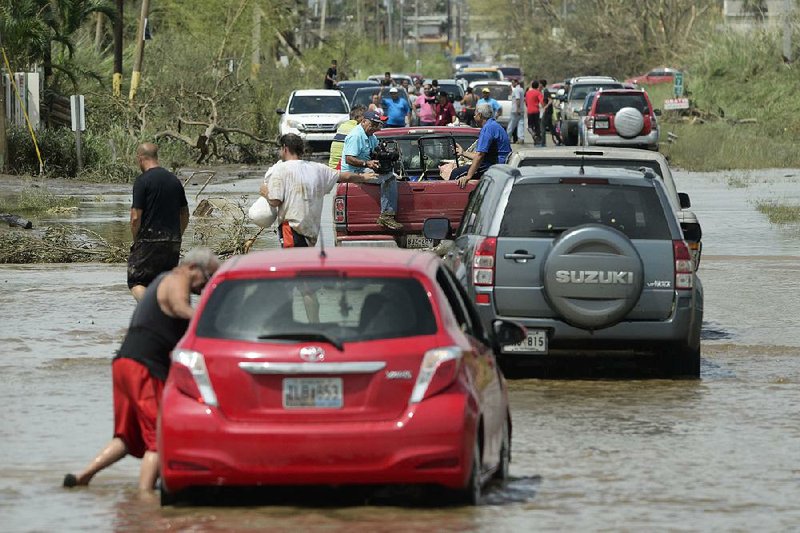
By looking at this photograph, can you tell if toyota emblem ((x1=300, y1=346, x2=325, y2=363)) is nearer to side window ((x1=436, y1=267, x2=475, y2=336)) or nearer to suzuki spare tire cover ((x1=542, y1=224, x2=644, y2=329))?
Result: side window ((x1=436, y1=267, x2=475, y2=336))

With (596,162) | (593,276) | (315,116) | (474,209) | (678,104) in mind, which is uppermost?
(596,162)

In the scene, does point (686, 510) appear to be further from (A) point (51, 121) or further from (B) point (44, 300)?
(A) point (51, 121)

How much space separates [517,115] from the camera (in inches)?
1905

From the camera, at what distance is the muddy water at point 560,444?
26.1 feet

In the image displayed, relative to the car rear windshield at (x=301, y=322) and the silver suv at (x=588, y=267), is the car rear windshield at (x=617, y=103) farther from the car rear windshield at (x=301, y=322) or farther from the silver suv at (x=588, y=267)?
the car rear windshield at (x=301, y=322)

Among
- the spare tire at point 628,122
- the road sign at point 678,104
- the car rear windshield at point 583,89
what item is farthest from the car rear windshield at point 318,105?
the road sign at point 678,104

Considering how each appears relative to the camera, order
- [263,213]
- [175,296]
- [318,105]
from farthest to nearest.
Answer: [318,105] < [263,213] < [175,296]

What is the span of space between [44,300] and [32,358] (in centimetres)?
365

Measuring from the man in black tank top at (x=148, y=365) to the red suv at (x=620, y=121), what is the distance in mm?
33166

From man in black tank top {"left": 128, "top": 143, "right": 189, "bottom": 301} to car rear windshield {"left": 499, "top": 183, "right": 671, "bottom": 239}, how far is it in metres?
2.87

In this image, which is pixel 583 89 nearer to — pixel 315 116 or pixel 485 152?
pixel 315 116

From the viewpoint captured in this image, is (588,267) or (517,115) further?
(517,115)

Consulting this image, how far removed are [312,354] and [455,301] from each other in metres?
1.18

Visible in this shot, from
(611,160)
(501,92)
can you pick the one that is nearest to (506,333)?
(611,160)
